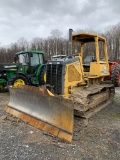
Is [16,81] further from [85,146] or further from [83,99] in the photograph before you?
[85,146]

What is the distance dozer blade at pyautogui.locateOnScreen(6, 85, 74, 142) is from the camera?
3.90 metres

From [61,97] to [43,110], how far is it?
0.74 meters

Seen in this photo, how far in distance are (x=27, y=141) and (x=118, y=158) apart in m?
1.77

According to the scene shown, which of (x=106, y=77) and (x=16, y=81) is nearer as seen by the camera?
(x=106, y=77)

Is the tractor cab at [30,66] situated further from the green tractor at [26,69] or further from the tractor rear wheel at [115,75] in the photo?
the tractor rear wheel at [115,75]

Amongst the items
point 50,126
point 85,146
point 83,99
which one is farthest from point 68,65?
point 85,146

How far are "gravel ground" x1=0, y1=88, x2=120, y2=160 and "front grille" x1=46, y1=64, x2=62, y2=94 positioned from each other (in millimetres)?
965

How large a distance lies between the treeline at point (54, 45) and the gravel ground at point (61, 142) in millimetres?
27277

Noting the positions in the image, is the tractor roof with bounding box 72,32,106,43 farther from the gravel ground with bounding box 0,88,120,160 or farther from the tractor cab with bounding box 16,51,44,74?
the tractor cab with bounding box 16,51,44,74

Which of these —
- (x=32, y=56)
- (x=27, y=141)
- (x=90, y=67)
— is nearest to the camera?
(x=27, y=141)

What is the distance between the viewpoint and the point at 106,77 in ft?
23.5

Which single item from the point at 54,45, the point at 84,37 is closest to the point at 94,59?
the point at 84,37

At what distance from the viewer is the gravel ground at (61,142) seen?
10.7ft

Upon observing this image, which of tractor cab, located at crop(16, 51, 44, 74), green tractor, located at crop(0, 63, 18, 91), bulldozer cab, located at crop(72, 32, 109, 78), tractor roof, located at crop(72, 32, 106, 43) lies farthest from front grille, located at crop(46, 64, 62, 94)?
green tractor, located at crop(0, 63, 18, 91)
